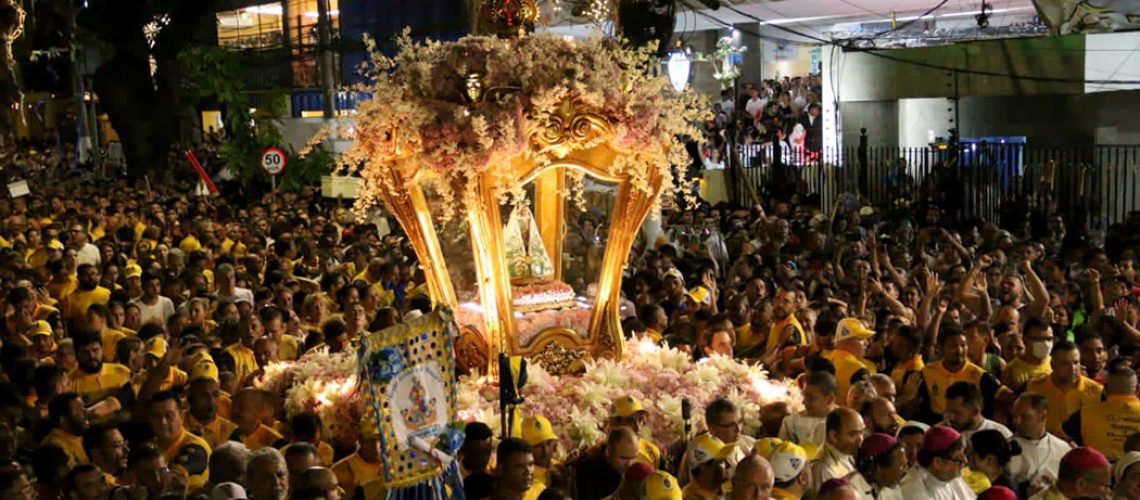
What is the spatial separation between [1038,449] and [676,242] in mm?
8961

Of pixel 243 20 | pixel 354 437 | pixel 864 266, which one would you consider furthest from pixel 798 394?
pixel 243 20

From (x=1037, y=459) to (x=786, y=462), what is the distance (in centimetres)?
159

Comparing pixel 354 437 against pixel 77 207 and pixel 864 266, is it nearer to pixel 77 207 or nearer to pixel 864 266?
pixel 864 266

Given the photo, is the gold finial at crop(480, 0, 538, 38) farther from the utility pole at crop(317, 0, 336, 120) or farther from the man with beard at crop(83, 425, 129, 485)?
the utility pole at crop(317, 0, 336, 120)

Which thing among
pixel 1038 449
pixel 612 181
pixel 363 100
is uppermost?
pixel 363 100

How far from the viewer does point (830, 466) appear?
293 inches

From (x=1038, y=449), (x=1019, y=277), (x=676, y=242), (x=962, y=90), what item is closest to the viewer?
(x=1038, y=449)

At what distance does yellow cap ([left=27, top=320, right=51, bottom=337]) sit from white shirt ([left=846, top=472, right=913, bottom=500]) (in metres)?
6.60

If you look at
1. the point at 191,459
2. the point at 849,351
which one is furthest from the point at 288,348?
the point at 849,351

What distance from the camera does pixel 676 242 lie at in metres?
16.5

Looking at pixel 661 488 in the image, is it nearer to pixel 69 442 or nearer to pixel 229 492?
pixel 229 492

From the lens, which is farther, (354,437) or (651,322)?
(651,322)

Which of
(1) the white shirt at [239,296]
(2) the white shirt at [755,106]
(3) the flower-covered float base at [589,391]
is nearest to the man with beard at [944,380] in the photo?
(3) the flower-covered float base at [589,391]

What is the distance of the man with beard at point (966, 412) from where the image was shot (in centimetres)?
787
